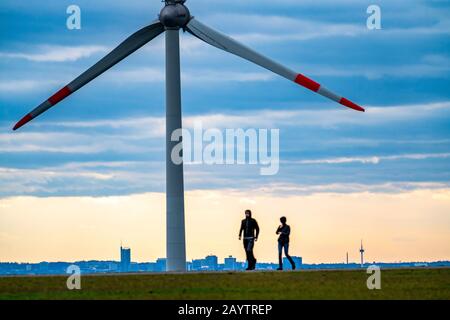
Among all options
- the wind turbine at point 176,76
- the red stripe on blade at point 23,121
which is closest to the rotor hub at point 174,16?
the wind turbine at point 176,76

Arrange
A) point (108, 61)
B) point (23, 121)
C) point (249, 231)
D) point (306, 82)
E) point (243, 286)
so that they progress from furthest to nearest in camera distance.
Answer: point (23, 121) < point (108, 61) < point (306, 82) < point (249, 231) < point (243, 286)

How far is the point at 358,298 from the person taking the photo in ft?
167

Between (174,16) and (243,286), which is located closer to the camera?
(243,286)

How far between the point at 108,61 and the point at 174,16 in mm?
5794

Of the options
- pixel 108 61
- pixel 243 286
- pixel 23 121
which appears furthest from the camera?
→ pixel 23 121

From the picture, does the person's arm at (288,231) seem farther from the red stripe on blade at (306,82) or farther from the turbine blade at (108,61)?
the turbine blade at (108,61)

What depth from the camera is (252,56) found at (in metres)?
82.5

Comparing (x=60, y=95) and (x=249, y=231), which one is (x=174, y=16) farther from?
(x=249, y=231)

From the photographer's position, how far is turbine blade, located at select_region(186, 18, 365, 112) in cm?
8012

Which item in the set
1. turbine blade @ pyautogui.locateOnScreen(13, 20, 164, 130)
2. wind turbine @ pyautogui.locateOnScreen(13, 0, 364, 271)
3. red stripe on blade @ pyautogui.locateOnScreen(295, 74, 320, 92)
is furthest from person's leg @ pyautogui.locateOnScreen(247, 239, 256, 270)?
turbine blade @ pyautogui.locateOnScreen(13, 20, 164, 130)

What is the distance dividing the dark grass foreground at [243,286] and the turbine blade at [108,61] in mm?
22244

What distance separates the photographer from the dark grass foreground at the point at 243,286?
172 ft

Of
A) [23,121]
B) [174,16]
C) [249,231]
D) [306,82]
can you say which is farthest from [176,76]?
[249,231]
